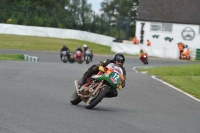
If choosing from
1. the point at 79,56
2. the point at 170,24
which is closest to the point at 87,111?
the point at 79,56

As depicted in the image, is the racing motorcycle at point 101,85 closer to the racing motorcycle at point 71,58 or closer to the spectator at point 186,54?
the racing motorcycle at point 71,58

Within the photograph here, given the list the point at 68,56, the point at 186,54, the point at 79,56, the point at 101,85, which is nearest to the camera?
the point at 101,85

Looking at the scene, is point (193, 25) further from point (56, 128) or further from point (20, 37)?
point (56, 128)

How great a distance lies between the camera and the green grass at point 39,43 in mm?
53844

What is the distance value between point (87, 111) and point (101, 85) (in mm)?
718

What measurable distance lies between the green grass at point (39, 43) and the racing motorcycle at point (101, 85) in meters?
39.9

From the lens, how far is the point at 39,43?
186ft

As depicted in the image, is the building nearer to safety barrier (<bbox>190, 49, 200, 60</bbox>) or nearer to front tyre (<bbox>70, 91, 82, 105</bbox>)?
safety barrier (<bbox>190, 49, 200, 60</bbox>)

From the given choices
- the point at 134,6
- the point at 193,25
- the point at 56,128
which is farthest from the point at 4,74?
the point at 134,6

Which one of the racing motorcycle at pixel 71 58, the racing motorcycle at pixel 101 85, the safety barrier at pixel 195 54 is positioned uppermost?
the racing motorcycle at pixel 101 85

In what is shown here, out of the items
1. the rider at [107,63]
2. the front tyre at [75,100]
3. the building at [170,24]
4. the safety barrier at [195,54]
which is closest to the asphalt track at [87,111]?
the front tyre at [75,100]

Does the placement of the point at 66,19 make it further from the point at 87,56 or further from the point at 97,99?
the point at 97,99

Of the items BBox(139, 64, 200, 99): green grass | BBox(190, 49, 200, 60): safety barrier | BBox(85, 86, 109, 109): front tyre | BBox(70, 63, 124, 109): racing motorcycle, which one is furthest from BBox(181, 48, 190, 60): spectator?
BBox(85, 86, 109, 109): front tyre

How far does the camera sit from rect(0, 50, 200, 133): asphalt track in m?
9.27
